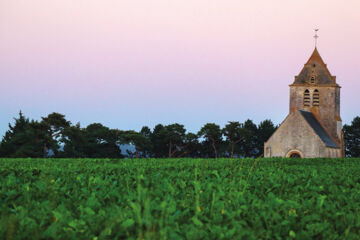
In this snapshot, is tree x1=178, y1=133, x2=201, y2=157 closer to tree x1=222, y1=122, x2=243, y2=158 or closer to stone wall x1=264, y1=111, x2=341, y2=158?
tree x1=222, y1=122, x2=243, y2=158

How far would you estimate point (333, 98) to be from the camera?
184 ft

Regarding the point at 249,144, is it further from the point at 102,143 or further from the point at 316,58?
the point at 102,143

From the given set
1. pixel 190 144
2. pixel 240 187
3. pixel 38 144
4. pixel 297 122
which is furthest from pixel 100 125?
pixel 240 187

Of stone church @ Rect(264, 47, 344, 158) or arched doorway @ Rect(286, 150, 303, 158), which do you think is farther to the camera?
arched doorway @ Rect(286, 150, 303, 158)

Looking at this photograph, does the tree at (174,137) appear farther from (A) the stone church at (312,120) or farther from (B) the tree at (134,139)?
(A) the stone church at (312,120)

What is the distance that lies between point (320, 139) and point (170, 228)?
49.5m

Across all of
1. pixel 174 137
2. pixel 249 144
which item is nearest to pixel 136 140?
pixel 174 137

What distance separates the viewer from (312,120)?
5406 centimetres

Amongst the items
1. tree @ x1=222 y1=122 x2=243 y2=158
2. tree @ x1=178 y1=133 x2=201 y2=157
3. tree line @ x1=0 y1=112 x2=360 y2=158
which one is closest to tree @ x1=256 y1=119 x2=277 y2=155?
tree line @ x1=0 y1=112 x2=360 y2=158

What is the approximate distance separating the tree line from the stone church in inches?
503

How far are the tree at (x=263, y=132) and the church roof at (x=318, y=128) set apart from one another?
27641 mm

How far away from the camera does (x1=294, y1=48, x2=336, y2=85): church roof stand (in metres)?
57.0

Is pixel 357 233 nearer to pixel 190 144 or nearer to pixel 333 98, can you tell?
pixel 333 98

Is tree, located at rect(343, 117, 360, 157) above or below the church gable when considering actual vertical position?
above
